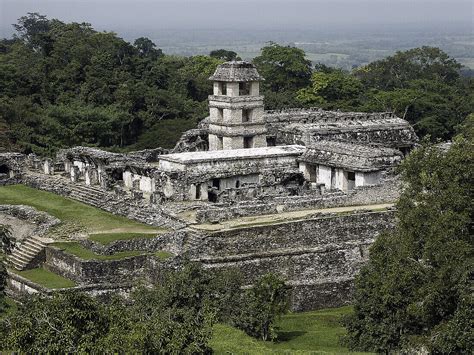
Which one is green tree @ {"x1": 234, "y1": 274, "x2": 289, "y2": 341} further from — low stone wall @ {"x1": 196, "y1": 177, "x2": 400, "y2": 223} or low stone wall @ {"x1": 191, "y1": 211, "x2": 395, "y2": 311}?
low stone wall @ {"x1": 196, "y1": 177, "x2": 400, "y2": 223}

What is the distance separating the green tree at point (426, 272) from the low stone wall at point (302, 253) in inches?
178

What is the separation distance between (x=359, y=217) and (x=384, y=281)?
351 inches

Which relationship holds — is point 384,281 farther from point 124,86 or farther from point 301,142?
point 124,86

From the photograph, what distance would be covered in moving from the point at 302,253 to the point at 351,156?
7.79 meters

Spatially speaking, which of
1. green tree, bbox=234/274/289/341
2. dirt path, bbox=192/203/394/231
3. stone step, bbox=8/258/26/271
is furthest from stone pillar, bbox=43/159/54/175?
green tree, bbox=234/274/289/341

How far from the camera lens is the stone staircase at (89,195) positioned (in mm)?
36469

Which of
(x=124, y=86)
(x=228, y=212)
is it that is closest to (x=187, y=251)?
(x=228, y=212)

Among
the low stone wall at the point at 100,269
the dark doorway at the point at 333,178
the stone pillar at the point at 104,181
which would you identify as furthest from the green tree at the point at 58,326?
the dark doorway at the point at 333,178

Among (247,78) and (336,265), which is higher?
(247,78)

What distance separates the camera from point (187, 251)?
1184 inches

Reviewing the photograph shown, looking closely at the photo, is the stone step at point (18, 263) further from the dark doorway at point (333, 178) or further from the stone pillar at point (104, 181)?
the dark doorway at point (333, 178)

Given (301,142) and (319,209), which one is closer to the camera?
(319,209)

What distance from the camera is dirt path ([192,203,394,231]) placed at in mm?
31703

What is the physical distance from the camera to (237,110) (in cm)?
4250
